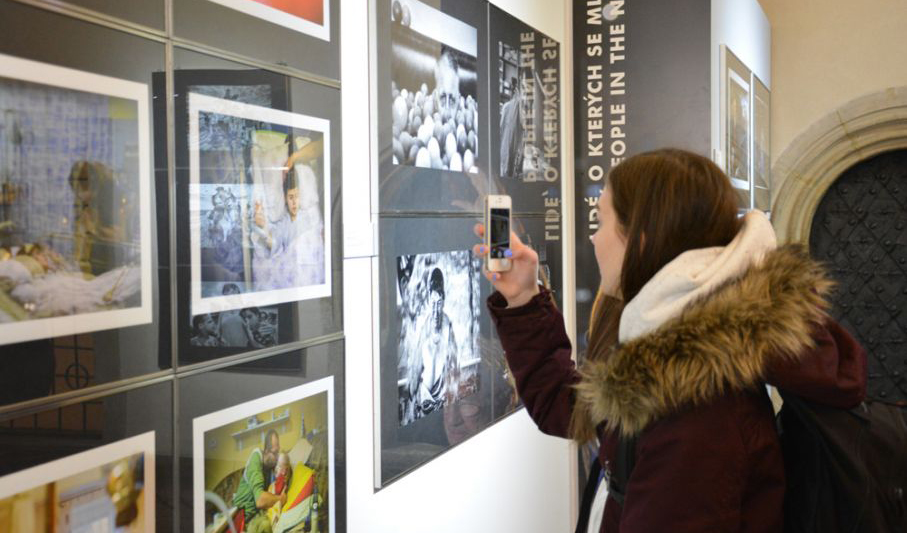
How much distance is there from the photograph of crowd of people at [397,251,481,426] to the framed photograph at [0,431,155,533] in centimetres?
142

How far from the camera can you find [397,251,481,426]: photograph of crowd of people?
3490mm

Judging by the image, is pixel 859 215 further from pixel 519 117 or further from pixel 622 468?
pixel 622 468

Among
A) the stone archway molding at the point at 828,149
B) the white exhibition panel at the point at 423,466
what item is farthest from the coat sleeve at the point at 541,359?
the stone archway molding at the point at 828,149

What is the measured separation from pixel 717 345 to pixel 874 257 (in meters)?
7.42

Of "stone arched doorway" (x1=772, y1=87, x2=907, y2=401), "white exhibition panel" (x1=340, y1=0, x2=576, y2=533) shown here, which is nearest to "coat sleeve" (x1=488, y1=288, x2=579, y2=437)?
"white exhibition panel" (x1=340, y1=0, x2=576, y2=533)

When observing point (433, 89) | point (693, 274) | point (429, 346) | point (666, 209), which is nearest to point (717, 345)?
point (693, 274)

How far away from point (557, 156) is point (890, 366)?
483cm

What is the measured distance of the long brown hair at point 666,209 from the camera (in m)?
1.88

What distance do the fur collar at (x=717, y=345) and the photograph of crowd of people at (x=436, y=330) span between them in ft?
5.60

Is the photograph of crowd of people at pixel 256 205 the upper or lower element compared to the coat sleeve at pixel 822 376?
upper

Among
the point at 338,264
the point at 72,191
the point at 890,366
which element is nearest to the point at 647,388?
the point at 72,191

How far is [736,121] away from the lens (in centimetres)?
596

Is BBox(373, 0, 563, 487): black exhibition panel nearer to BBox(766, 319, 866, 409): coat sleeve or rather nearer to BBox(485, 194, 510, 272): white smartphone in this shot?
BBox(485, 194, 510, 272): white smartphone

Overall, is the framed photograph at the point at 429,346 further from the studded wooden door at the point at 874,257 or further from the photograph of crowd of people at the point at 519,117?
the studded wooden door at the point at 874,257
